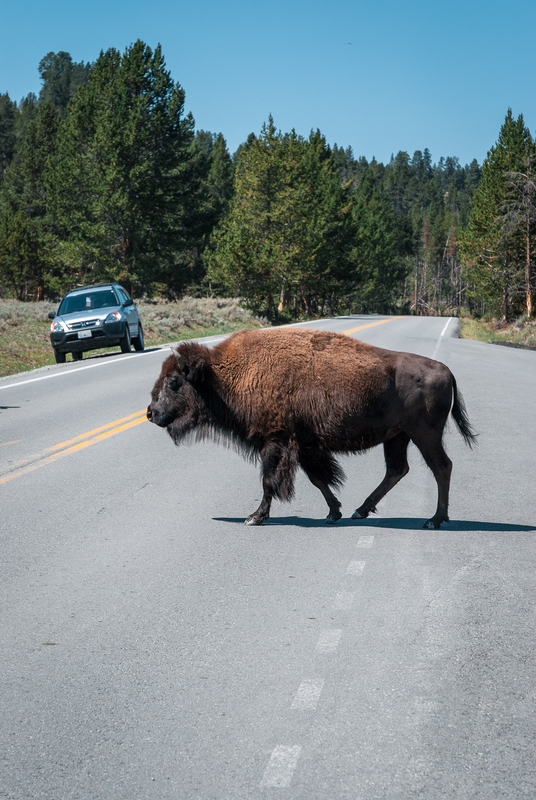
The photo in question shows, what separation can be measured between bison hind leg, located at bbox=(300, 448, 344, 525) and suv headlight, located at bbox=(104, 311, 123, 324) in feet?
53.0

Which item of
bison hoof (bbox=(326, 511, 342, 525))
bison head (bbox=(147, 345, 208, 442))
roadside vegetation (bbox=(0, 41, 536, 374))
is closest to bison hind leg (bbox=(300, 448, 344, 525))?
bison hoof (bbox=(326, 511, 342, 525))

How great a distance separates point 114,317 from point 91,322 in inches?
24.8

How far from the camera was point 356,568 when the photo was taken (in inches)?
228

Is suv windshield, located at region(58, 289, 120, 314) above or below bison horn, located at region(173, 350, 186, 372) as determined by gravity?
below

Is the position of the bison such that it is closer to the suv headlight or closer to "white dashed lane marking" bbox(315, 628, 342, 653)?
"white dashed lane marking" bbox(315, 628, 342, 653)

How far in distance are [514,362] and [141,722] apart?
21.4m

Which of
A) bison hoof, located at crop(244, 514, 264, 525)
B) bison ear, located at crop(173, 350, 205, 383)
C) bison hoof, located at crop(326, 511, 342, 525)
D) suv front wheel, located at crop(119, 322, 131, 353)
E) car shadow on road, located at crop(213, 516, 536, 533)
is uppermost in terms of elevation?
bison ear, located at crop(173, 350, 205, 383)

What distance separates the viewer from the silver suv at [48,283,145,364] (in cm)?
2219

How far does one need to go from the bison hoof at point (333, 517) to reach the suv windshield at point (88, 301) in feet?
55.2

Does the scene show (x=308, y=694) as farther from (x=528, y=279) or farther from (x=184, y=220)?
(x=528, y=279)

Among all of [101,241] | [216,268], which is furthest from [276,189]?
[101,241]

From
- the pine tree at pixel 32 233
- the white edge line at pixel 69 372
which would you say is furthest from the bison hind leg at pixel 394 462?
the pine tree at pixel 32 233

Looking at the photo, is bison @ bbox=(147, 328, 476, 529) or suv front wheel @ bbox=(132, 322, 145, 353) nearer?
bison @ bbox=(147, 328, 476, 529)

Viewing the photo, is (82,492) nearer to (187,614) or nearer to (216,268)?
(187,614)
